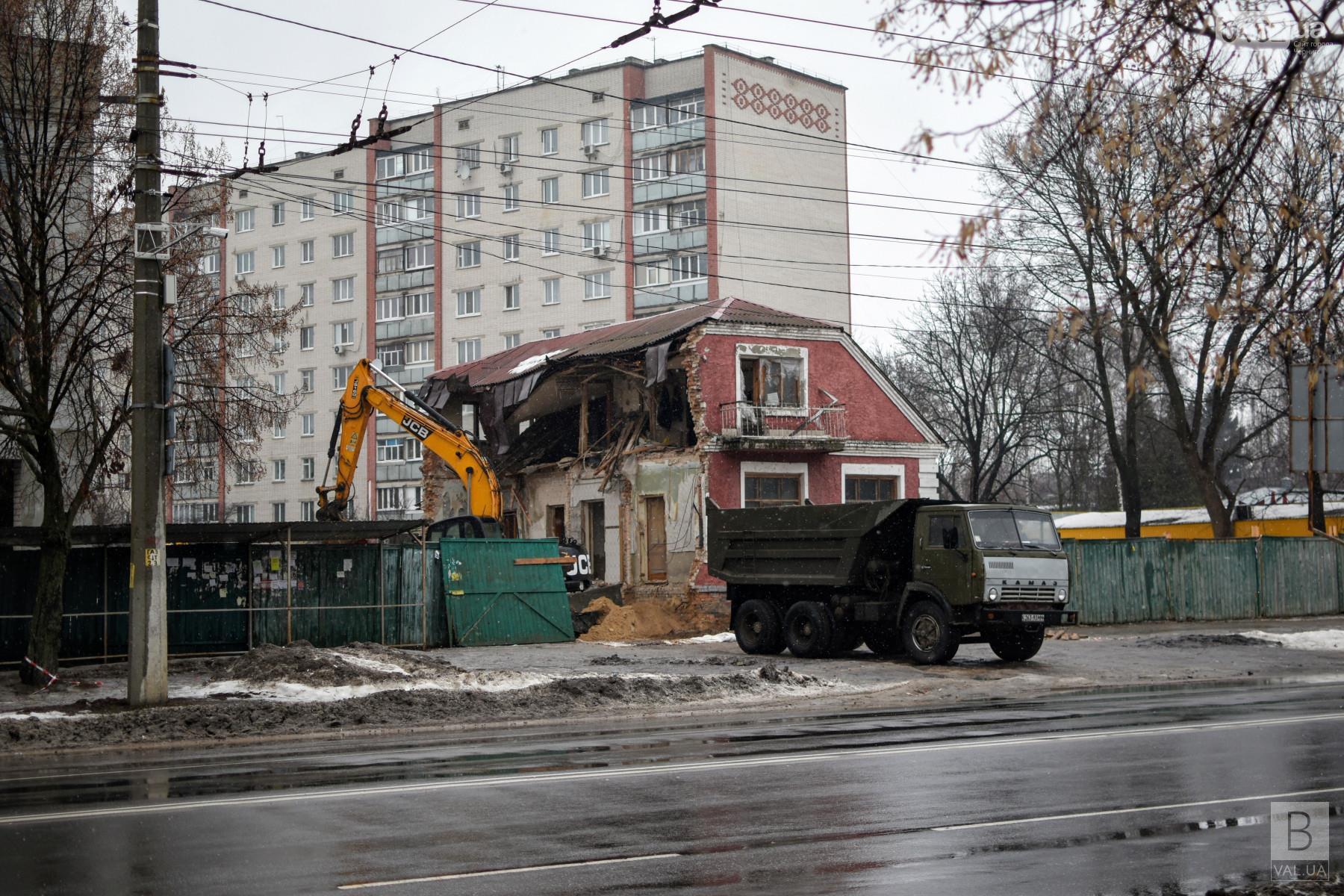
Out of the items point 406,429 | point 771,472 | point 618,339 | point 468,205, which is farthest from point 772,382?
point 468,205

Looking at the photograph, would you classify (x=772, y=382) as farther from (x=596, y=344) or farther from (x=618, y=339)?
(x=596, y=344)

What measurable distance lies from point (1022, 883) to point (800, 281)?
64.4 metres

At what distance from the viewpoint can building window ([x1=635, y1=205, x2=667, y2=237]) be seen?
7031cm

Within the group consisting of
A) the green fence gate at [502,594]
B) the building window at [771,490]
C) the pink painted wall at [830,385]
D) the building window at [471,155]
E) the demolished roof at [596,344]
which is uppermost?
the building window at [471,155]

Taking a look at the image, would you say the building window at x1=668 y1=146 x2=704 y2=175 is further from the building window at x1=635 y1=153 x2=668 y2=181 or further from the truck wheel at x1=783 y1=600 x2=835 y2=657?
the truck wheel at x1=783 y1=600 x2=835 y2=657

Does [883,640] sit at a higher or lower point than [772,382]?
lower

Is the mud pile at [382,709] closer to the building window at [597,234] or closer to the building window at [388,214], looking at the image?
the building window at [597,234]

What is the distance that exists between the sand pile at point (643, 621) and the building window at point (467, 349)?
41794mm

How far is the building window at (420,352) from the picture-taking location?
3061 inches

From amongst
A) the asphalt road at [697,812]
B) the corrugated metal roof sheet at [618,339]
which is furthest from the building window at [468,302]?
the asphalt road at [697,812]

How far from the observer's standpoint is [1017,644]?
25.4 m

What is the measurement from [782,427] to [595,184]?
37122 millimetres

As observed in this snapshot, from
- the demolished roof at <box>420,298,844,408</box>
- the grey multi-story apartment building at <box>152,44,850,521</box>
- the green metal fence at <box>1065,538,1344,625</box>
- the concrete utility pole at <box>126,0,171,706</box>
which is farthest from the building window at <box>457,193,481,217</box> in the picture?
the concrete utility pole at <box>126,0,171,706</box>

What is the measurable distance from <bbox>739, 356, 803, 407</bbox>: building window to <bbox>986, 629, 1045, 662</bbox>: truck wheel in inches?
525
